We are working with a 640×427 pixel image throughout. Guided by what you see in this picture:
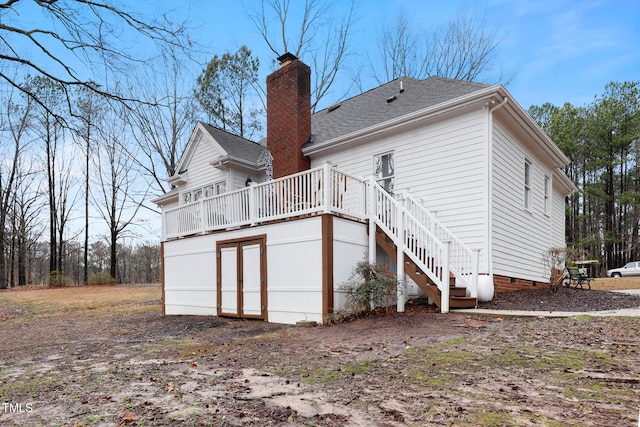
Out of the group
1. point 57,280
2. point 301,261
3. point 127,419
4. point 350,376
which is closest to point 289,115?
point 301,261

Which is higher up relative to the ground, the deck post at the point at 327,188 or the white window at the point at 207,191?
the white window at the point at 207,191

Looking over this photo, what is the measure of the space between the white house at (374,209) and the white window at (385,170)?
0.03 metres

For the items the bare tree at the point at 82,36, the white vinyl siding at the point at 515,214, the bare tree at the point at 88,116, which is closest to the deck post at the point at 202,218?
the bare tree at the point at 88,116

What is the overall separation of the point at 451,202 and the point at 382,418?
7553 millimetres

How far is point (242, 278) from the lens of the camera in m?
9.27

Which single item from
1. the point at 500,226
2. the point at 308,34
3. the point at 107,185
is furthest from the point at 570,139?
the point at 107,185

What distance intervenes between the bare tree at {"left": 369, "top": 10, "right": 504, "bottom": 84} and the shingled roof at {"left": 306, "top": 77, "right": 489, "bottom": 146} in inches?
448

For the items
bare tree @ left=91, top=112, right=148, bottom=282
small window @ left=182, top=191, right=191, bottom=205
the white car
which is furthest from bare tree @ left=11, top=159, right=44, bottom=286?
the white car

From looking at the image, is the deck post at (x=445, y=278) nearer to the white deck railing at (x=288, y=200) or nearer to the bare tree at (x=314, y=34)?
the white deck railing at (x=288, y=200)

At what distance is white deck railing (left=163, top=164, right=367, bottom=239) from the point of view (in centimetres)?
794

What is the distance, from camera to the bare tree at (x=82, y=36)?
5.60m

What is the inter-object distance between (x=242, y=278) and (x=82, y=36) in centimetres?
570

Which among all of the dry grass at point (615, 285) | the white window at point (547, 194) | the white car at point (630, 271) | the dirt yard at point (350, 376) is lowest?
the white car at point (630, 271)

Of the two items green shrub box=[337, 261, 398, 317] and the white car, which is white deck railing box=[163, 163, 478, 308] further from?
the white car
